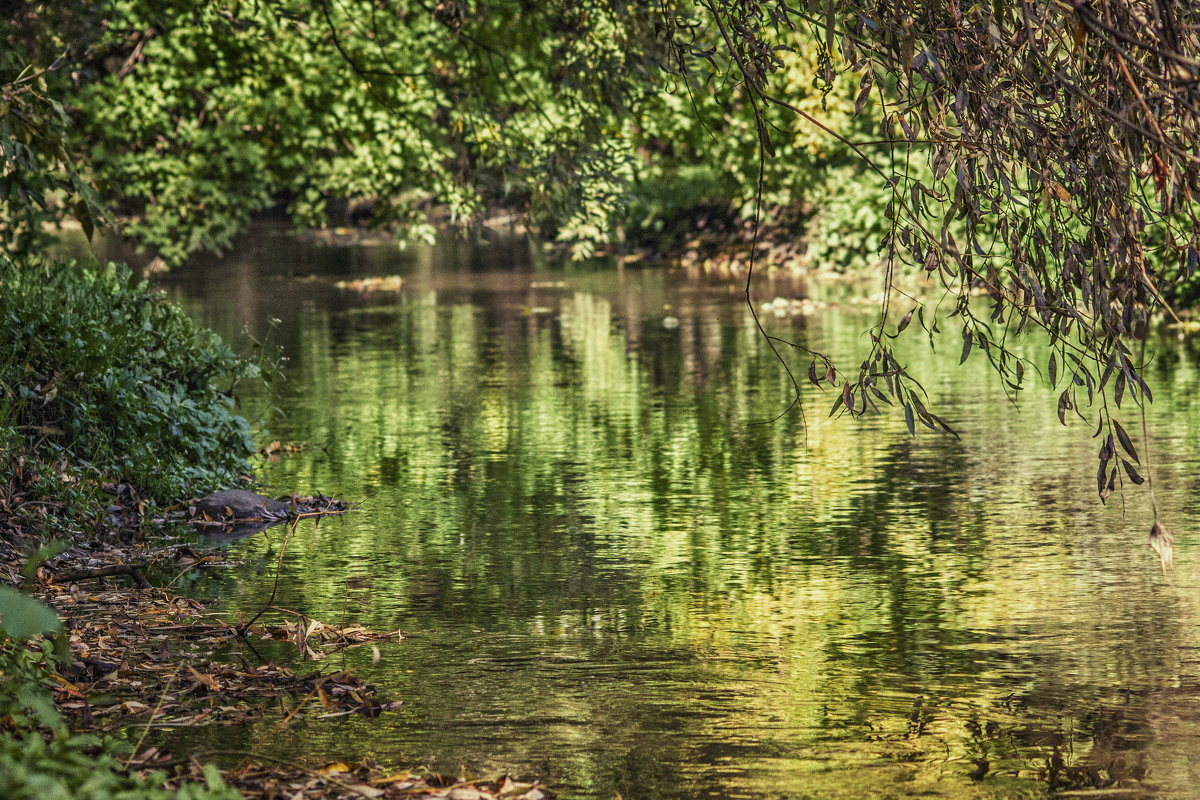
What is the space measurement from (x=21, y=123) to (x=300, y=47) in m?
11.4

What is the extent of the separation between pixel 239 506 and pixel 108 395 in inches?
39.7

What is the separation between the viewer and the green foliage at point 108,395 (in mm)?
9516

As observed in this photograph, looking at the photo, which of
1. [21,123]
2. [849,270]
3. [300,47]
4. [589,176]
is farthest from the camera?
[849,270]

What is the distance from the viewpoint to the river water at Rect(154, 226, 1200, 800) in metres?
5.40

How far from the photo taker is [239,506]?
9852 mm

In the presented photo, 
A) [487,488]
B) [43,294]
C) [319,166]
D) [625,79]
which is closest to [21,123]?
[43,294]

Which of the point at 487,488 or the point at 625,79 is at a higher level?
the point at 625,79

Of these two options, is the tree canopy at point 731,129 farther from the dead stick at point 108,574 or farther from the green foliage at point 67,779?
the green foliage at point 67,779

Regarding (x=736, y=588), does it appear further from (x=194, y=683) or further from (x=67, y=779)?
(x=67, y=779)

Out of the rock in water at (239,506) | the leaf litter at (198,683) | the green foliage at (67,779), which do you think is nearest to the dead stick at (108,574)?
the leaf litter at (198,683)

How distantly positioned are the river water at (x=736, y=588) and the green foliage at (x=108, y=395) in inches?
32.1

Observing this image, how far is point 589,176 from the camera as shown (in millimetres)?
14641

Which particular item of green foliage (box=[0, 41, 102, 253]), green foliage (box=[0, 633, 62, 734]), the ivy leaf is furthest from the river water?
green foliage (box=[0, 41, 102, 253])

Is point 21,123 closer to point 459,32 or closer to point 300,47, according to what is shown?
point 459,32
